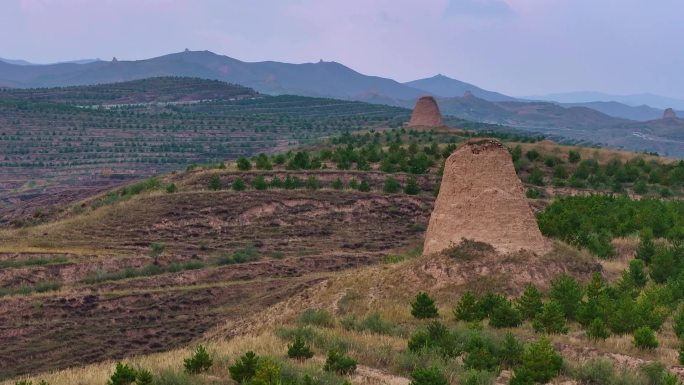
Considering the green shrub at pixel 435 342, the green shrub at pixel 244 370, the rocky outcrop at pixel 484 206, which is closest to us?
the green shrub at pixel 244 370

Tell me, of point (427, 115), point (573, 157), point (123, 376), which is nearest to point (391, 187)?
point (573, 157)

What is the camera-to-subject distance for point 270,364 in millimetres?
11305

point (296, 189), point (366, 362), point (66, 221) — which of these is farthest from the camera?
point (296, 189)

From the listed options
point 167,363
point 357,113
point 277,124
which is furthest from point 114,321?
point 357,113

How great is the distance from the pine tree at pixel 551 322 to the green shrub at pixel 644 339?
163cm

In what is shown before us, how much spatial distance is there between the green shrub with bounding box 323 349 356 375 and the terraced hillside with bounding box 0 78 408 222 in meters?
53.0

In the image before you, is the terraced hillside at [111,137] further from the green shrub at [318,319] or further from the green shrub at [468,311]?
the green shrub at [468,311]

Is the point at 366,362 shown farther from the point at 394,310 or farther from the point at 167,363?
the point at 394,310

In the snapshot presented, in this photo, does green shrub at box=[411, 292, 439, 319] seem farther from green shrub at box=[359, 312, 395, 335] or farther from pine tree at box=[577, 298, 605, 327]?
pine tree at box=[577, 298, 605, 327]

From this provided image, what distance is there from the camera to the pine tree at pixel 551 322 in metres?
15.8

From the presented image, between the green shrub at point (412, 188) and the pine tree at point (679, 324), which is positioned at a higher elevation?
the pine tree at point (679, 324)

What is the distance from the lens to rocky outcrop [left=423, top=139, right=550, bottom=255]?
20.8 meters

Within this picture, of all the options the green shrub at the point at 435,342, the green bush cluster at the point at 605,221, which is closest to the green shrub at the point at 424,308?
the green shrub at the point at 435,342

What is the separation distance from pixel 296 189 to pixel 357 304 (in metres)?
25.8
